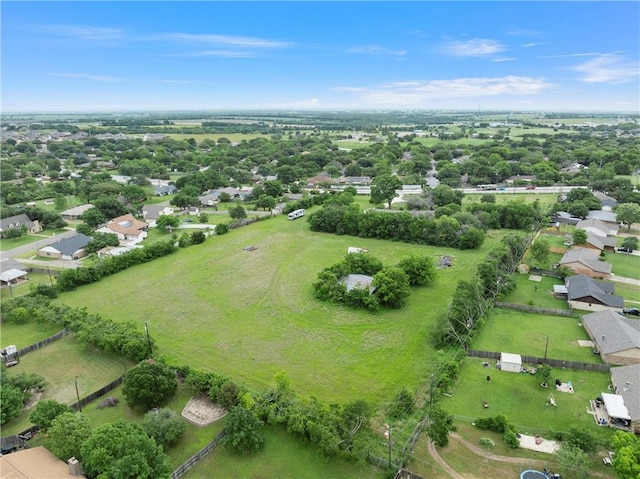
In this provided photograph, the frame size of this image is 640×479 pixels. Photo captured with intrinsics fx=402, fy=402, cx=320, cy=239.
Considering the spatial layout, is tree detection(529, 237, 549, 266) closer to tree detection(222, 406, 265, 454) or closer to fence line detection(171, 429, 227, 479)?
tree detection(222, 406, 265, 454)

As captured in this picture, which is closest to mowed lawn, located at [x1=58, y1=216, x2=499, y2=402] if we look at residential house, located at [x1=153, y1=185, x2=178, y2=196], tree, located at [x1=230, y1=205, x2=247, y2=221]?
tree, located at [x1=230, y1=205, x2=247, y2=221]

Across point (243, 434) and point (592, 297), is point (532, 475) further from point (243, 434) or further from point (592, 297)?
point (592, 297)

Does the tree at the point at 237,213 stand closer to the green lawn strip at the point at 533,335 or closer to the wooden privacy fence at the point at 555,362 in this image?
the green lawn strip at the point at 533,335

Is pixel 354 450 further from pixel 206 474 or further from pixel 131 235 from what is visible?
pixel 131 235

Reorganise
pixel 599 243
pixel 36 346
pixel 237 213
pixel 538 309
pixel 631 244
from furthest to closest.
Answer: pixel 237 213 → pixel 599 243 → pixel 631 244 → pixel 538 309 → pixel 36 346

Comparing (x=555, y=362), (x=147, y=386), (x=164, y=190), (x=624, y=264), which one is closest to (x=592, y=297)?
(x=555, y=362)
